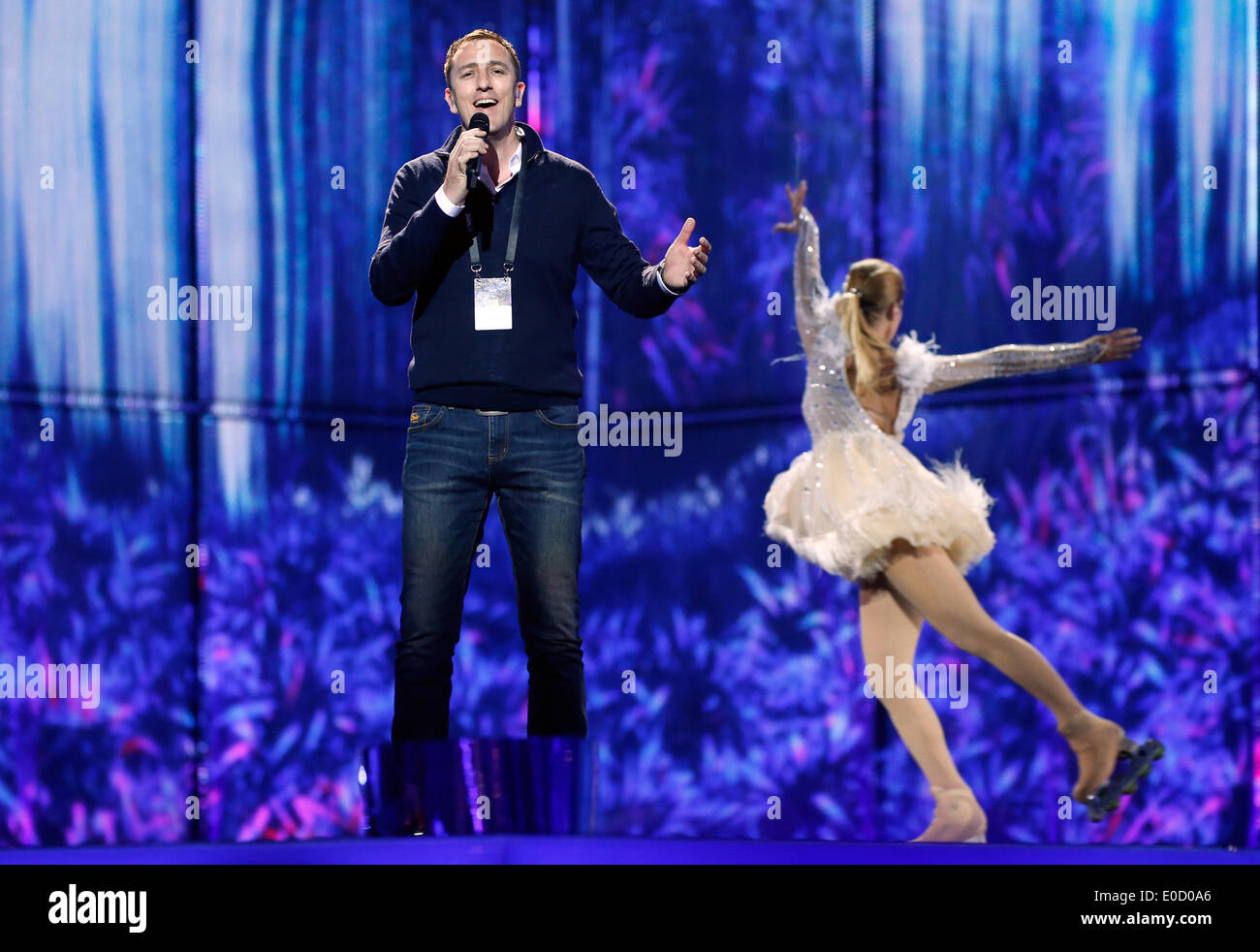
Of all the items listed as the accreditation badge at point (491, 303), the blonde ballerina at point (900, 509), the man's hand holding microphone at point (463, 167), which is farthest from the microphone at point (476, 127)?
the blonde ballerina at point (900, 509)

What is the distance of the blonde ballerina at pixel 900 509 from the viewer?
3904mm

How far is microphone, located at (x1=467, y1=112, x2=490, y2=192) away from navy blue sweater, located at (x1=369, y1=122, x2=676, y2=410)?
106mm

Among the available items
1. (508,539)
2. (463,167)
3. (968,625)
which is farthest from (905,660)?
(463,167)

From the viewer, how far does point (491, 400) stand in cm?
309

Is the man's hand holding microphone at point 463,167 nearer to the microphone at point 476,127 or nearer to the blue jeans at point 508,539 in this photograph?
the microphone at point 476,127

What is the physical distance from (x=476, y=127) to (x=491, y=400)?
545 mm

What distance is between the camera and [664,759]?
4.45 meters

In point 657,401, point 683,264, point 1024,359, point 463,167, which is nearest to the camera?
point 463,167

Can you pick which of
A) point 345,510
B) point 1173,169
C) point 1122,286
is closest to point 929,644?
point 1122,286

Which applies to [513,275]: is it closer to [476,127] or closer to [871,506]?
[476,127]

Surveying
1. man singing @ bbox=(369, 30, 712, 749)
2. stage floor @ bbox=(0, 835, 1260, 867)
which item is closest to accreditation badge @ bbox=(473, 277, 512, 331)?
man singing @ bbox=(369, 30, 712, 749)

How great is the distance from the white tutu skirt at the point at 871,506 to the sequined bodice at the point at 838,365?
62 mm

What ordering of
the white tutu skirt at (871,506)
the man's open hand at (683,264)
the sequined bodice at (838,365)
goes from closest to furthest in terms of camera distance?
the man's open hand at (683,264) → the white tutu skirt at (871,506) → the sequined bodice at (838,365)
